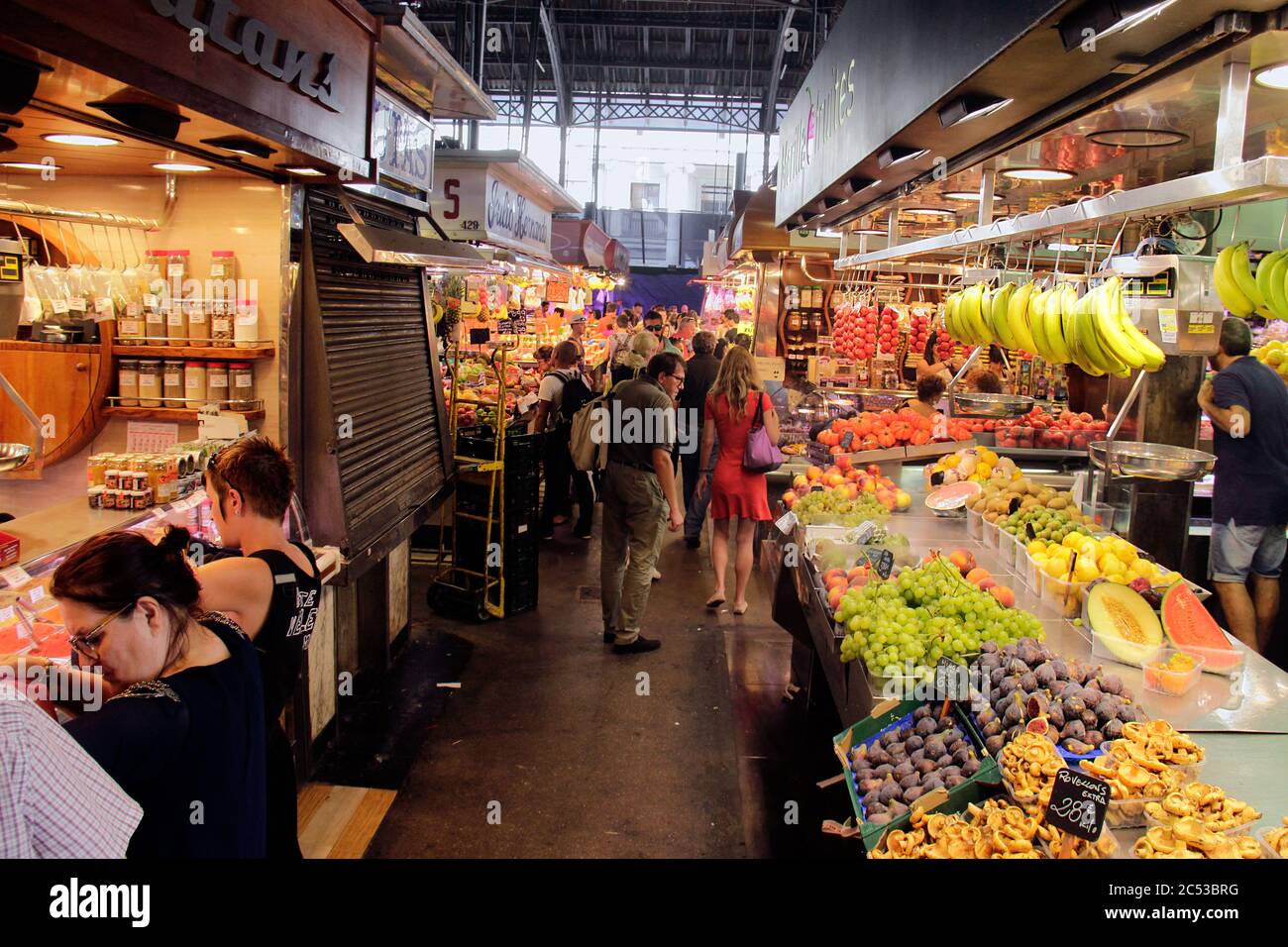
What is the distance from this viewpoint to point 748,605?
751 cm

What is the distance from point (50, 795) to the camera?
5.27ft

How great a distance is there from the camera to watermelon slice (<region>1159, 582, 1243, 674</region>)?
3355 millimetres

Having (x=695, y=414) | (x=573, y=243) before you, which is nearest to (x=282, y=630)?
(x=695, y=414)

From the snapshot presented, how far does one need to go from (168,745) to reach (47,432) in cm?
298

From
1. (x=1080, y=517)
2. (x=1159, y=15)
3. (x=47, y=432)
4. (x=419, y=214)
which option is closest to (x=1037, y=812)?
(x=1159, y=15)

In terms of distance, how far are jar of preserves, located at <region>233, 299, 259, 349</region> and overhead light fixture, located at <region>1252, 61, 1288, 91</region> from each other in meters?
4.11

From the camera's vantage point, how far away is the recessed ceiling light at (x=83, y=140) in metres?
3.40

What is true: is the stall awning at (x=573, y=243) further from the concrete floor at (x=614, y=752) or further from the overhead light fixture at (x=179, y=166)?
the overhead light fixture at (x=179, y=166)

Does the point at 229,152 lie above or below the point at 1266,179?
above

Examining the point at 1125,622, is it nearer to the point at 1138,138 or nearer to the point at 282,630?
the point at 1138,138

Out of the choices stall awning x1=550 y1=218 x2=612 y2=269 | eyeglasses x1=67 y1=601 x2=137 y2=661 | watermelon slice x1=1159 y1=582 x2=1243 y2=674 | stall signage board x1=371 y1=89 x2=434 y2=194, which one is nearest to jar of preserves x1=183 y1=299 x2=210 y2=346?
stall signage board x1=371 y1=89 x2=434 y2=194

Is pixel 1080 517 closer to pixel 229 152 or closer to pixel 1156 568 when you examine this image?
pixel 1156 568

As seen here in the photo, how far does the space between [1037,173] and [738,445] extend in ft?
9.75

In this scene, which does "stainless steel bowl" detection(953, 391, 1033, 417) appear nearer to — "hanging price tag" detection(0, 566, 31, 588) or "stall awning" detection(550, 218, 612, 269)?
"hanging price tag" detection(0, 566, 31, 588)
